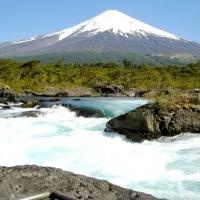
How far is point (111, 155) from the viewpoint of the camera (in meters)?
15.5

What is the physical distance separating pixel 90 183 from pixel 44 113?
2073 cm

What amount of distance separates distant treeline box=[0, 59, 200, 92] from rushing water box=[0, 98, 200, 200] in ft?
133

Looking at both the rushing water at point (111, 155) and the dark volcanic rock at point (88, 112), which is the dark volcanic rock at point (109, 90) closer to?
the dark volcanic rock at point (88, 112)

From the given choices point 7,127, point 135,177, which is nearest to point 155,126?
point 135,177

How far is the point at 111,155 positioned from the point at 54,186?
Result: 8.47 m

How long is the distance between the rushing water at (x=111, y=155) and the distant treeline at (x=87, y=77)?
40.5 metres

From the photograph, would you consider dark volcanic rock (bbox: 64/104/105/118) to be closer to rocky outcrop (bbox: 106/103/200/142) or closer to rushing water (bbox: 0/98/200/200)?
rushing water (bbox: 0/98/200/200)

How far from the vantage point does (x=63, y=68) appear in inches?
3000

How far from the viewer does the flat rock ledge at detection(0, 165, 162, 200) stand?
6902mm

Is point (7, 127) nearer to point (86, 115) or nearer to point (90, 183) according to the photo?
point (86, 115)

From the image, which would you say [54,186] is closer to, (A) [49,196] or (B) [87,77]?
(A) [49,196]

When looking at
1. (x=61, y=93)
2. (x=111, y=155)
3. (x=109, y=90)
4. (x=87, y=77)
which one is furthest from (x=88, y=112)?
(x=87, y=77)

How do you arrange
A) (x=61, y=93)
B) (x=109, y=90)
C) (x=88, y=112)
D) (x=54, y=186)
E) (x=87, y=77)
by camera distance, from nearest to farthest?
(x=54, y=186), (x=88, y=112), (x=61, y=93), (x=109, y=90), (x=87, y=77)

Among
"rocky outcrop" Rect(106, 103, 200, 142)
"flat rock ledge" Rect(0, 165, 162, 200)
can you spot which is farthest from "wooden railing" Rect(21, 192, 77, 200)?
"rocky outcrop" Rect(106, 103, 200, 142)
